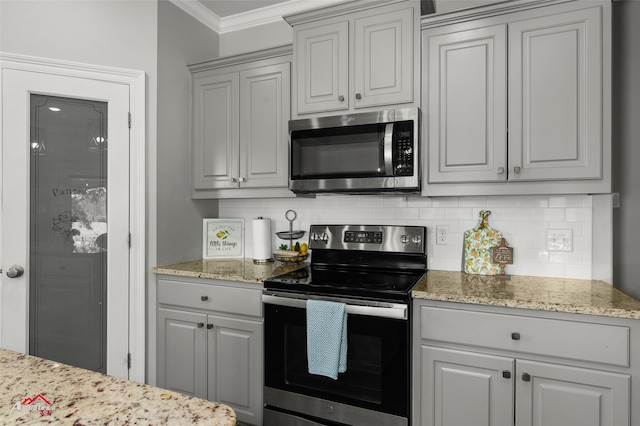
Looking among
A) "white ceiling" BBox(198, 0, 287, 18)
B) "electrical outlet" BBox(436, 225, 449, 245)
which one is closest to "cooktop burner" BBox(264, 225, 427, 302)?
"electrical outlet" BBox(436, 225, 449, 245)

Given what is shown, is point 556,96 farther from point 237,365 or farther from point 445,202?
point 237,365

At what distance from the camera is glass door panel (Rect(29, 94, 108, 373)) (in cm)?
223

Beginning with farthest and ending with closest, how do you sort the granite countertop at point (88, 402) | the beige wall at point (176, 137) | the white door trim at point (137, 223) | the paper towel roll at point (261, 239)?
1. the paper towel roll at point (261, 239)
2. the beige wall at point (176, 137)
3. the white door trim at point (137, 223)
4. the granite countertop at point (88, 402)

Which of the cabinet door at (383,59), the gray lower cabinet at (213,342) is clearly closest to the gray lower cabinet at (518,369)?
the gray lower cabinet at (213,342)

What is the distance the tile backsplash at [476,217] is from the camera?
2150mm

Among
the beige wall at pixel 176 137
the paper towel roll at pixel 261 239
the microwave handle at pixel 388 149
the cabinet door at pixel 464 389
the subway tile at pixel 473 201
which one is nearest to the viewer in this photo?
the cabinet door at pixel 464 389

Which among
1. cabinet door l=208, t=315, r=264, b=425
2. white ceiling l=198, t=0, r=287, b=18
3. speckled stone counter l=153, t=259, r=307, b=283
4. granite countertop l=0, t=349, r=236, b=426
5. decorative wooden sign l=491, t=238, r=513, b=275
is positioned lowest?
cabinet door l=208, t=315, r=264, b=425

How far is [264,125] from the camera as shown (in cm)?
261

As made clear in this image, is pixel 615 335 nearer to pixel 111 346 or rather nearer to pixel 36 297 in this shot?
pixel 111 346

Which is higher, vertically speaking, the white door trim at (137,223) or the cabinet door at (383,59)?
the cabinet door at (383,59)

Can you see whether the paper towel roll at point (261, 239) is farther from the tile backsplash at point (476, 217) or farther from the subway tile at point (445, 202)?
the subway tile at point (445, 202)

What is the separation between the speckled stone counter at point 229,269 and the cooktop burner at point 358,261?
0.12 metres

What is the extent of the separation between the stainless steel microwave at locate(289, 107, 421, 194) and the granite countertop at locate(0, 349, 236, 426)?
63.2 inches

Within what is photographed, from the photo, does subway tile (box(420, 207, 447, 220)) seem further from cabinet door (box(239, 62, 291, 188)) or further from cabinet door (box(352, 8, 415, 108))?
cabinet door (box(239, 62, 291, 188))
